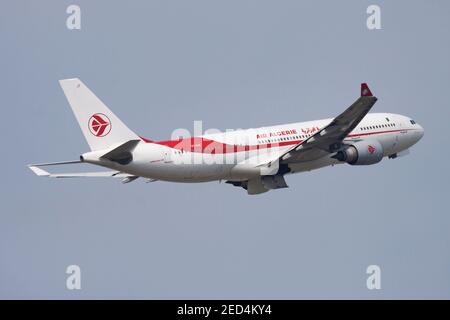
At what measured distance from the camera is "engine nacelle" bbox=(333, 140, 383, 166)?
74375mm

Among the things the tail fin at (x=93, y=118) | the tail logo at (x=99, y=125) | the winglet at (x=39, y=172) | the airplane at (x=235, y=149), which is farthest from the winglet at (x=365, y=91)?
the winglet at (x=39, y=172)

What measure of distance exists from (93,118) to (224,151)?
27.3 ft

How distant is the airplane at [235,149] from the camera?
6912cm

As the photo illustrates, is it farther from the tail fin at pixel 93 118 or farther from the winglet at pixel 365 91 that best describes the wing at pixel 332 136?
the tail fin at pixel 93 118

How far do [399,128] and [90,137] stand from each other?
22863 mm

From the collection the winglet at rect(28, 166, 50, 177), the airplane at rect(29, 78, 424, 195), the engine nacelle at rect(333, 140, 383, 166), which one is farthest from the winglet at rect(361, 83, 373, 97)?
the winglet at rect(28, 166, 50, 177)

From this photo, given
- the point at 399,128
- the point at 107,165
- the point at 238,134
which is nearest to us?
A: the point at 107,165

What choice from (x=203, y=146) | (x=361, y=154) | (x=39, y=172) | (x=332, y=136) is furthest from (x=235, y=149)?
(x=39, y=172)

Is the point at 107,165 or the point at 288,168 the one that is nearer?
the point at 107,165

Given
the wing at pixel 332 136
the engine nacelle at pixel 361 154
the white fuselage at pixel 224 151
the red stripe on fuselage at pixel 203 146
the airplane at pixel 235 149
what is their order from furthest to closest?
the engine nacelle at pixel 361 154 → the red stripe on fuselage at pixel 203 146 → the wing at pixel 332 136 → the white fuselage at pixel 224 151 → the airplane at pixel 235 149

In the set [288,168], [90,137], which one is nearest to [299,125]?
[288,168]

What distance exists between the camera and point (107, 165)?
6838 cm

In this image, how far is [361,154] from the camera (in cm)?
7456

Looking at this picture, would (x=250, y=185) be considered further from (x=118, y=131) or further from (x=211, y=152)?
(x=118, y=131)
